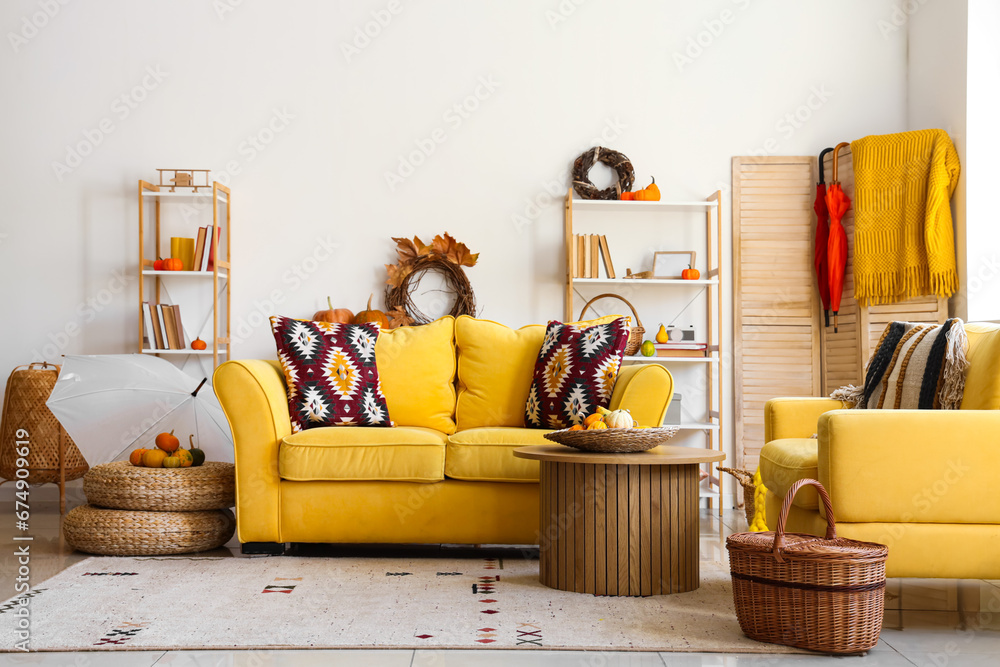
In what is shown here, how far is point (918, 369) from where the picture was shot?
2.87 m

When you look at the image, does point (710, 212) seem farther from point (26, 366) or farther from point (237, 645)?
point (26, 366)

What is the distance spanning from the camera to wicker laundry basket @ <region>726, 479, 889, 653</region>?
2.10m

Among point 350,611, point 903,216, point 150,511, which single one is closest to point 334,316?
point 150,511

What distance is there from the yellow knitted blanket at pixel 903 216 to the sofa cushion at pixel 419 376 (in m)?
2.26

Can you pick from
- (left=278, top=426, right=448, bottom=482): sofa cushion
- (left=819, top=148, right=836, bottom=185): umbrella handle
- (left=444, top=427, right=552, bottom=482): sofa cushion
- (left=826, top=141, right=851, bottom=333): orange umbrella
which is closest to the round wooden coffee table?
(left=444, top=427, right=552, bottom=482): sofa cushion

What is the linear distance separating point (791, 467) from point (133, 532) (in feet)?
7.90

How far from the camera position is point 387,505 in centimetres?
334

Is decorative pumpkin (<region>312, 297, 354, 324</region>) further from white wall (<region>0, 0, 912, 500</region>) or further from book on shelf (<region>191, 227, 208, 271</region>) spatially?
book on shelf (<region>191, 227, 208, 271</region>)

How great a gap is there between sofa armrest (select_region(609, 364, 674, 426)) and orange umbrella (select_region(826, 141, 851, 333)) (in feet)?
5.75

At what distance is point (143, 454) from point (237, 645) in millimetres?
1646

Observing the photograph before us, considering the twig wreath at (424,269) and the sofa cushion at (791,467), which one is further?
the twig wreath at (424,269)

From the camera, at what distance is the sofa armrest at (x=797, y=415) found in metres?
3.38

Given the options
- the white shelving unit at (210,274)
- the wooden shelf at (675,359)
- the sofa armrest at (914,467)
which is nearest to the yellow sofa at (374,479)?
the sofa armrest at (914,467)

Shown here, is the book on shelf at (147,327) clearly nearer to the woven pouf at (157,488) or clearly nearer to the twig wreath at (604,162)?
the woven pouf at (157,488)
